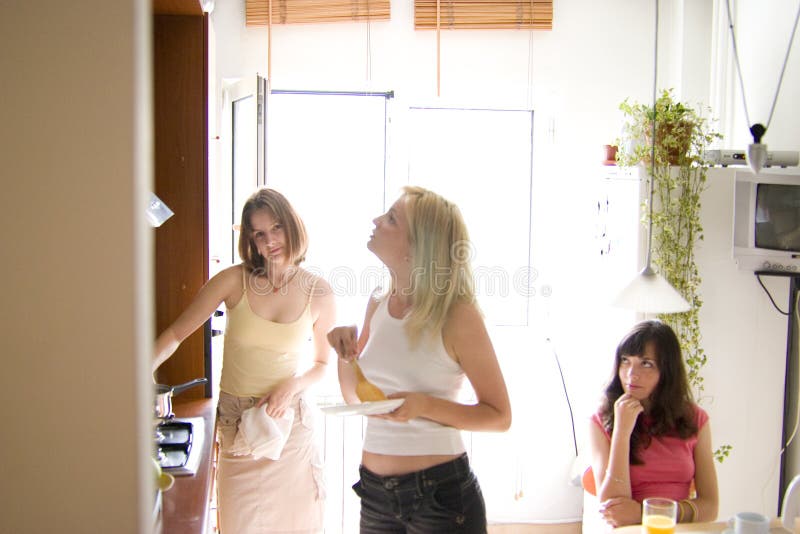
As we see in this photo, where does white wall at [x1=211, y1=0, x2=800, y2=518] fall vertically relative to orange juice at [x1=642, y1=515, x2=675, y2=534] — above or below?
above

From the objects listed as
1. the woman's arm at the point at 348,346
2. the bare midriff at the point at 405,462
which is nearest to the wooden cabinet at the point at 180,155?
the woman's arm at the point at 348,346

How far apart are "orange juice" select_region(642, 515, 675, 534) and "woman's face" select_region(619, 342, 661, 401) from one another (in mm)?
607

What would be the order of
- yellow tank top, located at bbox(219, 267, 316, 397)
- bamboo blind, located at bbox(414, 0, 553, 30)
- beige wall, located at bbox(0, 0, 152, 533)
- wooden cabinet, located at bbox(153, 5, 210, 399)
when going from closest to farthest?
beige wall, located at bbox(0, 0, 152, 533)
yellow tank top, located at bbox(219, 267, 316, 397)
wooden cabinet, located at bbox(153, 5, 210, 399)
bamboo blind, located at bbox(414, 0, 553, 30)

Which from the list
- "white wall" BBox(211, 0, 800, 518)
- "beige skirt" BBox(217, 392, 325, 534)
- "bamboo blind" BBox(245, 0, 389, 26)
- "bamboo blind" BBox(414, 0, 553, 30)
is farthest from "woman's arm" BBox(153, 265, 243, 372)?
"bamboo blind" BBox(414, 0, 553, 30)

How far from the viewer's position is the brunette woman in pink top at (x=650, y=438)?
2109 millimetres

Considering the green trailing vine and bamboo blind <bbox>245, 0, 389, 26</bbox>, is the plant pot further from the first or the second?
bamboo blind <bbox>245, 0, 389, 26</bbox>

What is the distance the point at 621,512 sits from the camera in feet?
6.80

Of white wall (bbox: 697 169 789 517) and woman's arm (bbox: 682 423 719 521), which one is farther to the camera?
white wall (bbox: 697 169 789 517)

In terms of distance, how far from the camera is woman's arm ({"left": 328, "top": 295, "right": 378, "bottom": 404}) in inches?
68.8

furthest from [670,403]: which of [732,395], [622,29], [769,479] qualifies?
[622,29]

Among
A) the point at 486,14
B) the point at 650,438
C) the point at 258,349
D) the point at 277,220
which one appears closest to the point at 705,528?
the point at 650,438

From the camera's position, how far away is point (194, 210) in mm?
2535

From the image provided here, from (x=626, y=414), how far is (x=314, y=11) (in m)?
2.42

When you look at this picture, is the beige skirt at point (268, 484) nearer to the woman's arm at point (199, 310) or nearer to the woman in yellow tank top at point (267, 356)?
the woman in yellow tank top at point (267, 356)
